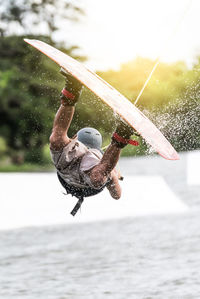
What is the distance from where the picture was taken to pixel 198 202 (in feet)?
79.8

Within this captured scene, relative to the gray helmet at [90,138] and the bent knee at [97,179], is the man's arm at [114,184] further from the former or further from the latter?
the bent knee at [97,179]

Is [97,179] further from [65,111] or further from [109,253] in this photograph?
[109,253]

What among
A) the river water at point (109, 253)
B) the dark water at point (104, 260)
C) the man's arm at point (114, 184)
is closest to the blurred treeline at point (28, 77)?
the river water at point (109, 253)

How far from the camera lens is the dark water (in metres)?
12.8

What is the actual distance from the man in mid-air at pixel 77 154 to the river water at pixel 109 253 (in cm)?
791

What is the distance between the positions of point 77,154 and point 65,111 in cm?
28

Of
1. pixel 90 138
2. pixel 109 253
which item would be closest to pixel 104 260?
pixel 109 253

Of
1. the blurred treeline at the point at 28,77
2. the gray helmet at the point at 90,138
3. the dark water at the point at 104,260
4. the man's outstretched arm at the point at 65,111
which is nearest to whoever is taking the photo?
the man's outstretched arm at the point at 65,111

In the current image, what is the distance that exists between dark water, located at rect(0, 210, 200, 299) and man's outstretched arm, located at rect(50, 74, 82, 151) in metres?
8.07

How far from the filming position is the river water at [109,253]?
42.4 ft

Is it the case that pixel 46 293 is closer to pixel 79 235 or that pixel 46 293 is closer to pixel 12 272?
pixel 12 272

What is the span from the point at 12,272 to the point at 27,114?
13.3 meters

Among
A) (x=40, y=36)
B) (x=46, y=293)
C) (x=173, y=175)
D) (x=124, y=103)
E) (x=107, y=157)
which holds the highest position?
(x=124, y=103)

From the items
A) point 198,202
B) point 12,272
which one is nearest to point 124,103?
point 12,272
